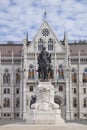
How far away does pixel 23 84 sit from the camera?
3563 inches

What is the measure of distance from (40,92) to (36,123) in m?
3.53

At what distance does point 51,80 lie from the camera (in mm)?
89875

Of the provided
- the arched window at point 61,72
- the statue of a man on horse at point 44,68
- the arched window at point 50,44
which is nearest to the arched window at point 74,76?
the arched window at point 61,72

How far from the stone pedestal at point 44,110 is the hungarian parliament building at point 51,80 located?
5357cm

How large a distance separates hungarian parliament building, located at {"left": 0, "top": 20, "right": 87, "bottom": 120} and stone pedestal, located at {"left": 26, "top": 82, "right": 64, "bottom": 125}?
176ft

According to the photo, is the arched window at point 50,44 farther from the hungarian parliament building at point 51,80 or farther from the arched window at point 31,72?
the arched window at point 31,72

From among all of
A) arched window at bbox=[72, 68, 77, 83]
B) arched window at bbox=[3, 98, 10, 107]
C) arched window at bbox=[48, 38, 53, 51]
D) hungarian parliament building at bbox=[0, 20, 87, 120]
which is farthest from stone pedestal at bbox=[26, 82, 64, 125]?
arched window at bbox=[3, 98, 10, 107]

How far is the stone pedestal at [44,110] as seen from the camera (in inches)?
1346

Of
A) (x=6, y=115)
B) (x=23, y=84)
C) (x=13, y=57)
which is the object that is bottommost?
(x=6, y=115)

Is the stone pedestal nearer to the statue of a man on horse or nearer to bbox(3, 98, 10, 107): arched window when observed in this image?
the statue of a man on horse

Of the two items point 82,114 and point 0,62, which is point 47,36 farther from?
point 82,114

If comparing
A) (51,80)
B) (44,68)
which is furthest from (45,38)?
(44,68)

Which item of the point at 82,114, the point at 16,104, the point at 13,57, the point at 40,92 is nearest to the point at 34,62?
the point at 13,57

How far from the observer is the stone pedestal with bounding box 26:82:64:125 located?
34.2 m
